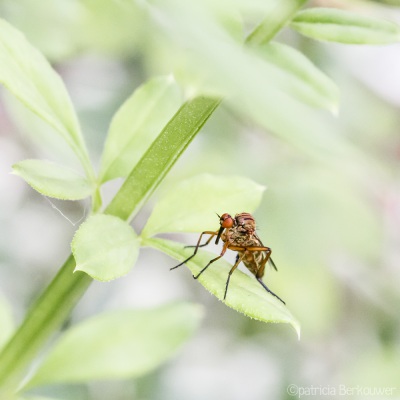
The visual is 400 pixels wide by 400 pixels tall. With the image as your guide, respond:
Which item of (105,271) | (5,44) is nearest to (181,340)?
(105,271)

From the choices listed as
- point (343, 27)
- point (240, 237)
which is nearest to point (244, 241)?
point (240, 237)

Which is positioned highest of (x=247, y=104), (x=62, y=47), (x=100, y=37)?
(x=100, y=37)

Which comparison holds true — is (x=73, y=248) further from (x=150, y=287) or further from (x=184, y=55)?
(x=150, y=287)

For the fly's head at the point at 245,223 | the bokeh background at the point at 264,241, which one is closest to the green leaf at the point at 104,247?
the fly's head at the point at 245,223

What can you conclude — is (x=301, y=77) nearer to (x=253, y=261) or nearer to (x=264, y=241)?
(x=253, y=261)
